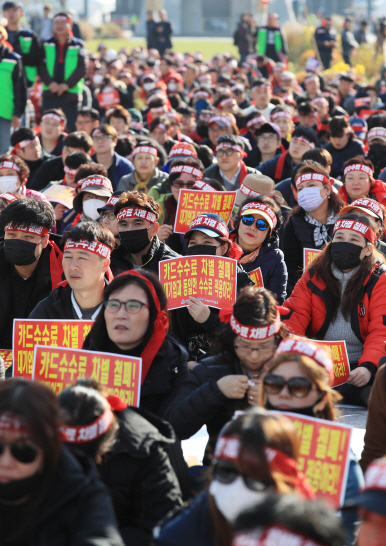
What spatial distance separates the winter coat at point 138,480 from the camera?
9.86 feet

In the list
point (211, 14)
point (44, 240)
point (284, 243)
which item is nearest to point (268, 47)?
point (284, 243)

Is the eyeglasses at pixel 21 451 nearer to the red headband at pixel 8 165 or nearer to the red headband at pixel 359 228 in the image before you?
the red headband at pixel 359 228

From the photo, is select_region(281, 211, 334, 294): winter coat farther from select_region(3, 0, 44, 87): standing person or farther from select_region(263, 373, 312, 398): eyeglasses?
select_region(3, 0, 44, 87): standing person

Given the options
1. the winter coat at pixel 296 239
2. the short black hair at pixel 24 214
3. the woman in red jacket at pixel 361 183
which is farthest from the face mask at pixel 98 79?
the short black hair at pixel 24 214

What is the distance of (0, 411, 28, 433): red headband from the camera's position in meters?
2.34

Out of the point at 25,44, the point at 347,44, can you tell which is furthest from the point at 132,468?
the point at 347,44

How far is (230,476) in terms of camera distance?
231cm

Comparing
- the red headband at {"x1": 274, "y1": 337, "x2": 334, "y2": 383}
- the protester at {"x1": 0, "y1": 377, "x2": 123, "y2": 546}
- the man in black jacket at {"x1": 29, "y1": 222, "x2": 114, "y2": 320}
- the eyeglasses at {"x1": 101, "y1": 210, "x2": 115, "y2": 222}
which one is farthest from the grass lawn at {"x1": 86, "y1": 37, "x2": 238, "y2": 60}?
the protester at {"x1": 0, "y1": 377, "x2": 123, "y2": 546}

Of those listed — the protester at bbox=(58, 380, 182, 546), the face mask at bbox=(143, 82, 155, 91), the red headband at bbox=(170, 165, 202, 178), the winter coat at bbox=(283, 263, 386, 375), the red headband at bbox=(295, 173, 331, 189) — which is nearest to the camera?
the protester at bbox=(58, 380, 182, 546)

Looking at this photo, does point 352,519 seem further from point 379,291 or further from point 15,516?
point 379,291

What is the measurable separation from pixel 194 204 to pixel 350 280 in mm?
2037

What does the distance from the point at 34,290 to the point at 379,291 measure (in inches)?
94.4

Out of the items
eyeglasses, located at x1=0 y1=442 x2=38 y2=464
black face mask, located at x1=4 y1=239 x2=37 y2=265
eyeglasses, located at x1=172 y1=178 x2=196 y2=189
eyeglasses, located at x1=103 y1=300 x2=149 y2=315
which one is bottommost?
eyeglasses, located at x1=0 y1=442 x2=38 y2=464

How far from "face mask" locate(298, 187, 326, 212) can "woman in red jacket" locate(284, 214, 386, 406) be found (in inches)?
61.8
